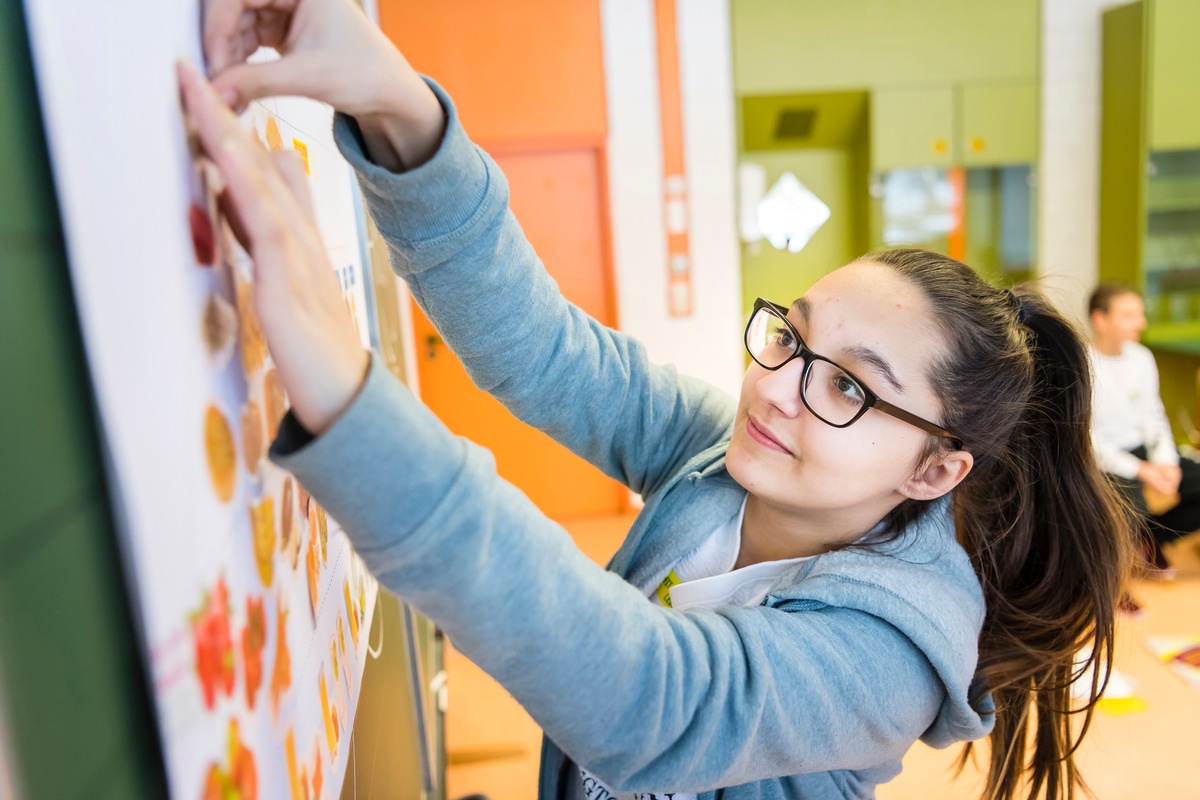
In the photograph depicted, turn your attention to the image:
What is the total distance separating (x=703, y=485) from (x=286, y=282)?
685 mm

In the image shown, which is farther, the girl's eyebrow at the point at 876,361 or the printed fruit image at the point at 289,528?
the girl's eyebrow at the point at 876,361

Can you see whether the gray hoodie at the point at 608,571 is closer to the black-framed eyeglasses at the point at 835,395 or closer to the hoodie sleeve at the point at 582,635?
the hoodie sleeve at the point at 582,635

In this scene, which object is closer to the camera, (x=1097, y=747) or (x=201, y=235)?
(x=201, y=235)

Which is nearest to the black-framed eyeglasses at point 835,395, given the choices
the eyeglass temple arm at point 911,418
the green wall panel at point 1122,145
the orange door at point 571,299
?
the eyeglass temple arm at point 911,418

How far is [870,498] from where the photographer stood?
992 mm

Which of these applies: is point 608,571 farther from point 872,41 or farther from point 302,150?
point 872,41

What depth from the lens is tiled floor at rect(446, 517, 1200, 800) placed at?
229cm

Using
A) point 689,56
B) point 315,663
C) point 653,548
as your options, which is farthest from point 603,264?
point 315,663

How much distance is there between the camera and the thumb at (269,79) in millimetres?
565

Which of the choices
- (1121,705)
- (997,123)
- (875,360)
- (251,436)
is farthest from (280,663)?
(997,123)

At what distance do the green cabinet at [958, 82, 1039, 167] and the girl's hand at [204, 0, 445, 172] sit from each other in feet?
14.5

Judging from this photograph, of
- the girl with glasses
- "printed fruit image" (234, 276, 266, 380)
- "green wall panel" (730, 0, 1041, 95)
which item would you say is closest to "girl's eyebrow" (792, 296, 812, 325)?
the girl with glasses

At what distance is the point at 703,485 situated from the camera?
109 cm

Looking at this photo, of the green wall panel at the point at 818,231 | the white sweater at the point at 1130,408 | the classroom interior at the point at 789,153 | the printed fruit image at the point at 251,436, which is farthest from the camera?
the green wall panel at the point at 818,231
